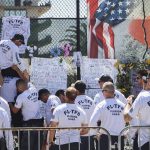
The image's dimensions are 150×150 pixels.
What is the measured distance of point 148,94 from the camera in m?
10.8

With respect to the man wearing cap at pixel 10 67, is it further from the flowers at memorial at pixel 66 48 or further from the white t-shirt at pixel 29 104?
the flowers at memorial at pixel 66 48

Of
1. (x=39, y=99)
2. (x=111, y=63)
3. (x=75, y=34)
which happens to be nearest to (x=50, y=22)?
(x=75, y=34)

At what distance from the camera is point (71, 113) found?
1082 cm

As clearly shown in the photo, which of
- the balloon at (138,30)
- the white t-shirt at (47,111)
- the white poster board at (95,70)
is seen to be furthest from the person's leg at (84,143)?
the balloon at (138,30)

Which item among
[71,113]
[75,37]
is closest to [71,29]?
[75,37]

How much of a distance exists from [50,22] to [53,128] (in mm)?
6010

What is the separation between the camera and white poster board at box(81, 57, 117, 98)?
15.0 meters

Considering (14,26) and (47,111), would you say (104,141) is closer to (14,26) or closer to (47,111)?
(47,111)

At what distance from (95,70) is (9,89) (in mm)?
3292

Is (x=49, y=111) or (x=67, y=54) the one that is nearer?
(x=49, y=111)

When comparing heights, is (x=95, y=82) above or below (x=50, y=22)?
below

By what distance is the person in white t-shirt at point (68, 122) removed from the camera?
35.4 ft

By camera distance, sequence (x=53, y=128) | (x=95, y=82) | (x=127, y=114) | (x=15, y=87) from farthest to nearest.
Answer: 1. (x=95, y=82)
2. (x=15, y=87)
3. (x=127, y=114)
4. (x=53, y=128)

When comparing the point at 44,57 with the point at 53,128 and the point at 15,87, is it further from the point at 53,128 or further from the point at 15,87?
the point at 53,128
